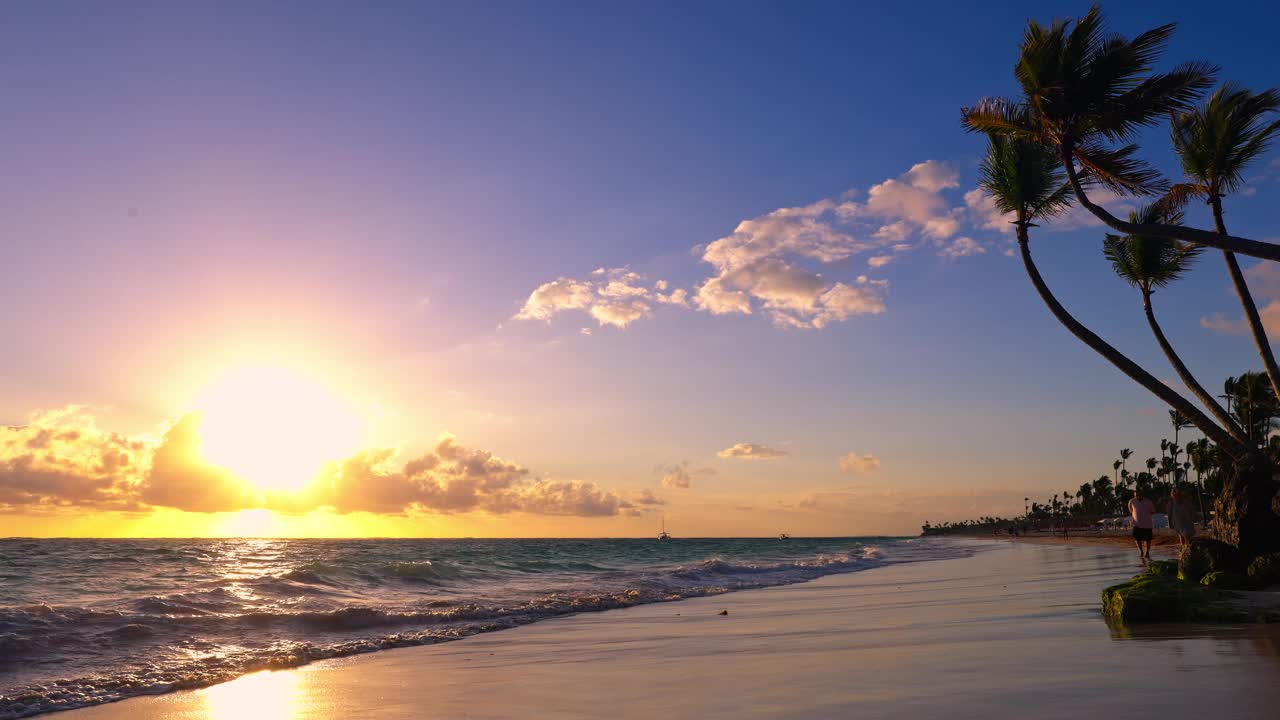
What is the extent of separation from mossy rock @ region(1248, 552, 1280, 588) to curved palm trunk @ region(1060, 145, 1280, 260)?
15.2 ft

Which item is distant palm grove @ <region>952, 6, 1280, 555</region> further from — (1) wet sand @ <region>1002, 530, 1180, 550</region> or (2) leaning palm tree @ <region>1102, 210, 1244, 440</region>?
(1) wet sand @ <region>1002, 530, 1180, 550</region>

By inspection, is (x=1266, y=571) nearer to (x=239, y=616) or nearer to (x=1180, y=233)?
(x=1180, y=233)

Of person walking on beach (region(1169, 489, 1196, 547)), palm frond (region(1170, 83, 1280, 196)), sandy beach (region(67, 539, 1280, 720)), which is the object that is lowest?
sandy beach (region(67, 539, 1280, 720))

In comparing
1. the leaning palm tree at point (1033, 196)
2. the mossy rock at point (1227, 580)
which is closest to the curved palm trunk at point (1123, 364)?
the leaning palm tree at point (1033, 196)

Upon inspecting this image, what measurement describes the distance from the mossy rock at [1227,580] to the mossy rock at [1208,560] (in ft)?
1.19

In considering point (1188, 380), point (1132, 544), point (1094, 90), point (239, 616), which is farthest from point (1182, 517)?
point (1132, 544)

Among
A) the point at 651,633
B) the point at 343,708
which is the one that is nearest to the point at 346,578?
the point at 651,633

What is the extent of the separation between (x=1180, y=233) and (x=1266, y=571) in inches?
218

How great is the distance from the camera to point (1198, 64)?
14695mm

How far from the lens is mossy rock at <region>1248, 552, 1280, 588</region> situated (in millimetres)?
12047

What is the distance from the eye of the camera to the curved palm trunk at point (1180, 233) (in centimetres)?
1255

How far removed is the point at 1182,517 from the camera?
2075 centimetres

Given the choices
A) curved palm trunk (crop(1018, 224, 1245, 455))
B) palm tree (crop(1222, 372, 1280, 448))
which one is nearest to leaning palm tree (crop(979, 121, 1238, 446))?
curved palm trunk (crop(1018, 224, 1245, 455))

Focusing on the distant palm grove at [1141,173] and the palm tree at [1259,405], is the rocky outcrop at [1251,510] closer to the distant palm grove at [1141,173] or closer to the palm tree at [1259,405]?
the distant palm grove at [1141,173]
